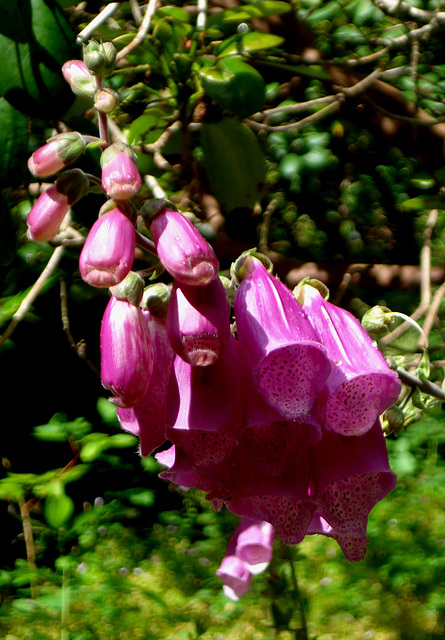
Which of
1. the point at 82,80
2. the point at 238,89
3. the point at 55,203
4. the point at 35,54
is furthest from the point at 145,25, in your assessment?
the point at 55,203

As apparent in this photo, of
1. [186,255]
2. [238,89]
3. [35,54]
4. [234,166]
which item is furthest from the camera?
[234,166]

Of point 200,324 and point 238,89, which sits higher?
point 200,324

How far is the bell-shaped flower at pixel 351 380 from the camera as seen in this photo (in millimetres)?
573

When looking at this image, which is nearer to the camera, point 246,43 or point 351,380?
point 351,380

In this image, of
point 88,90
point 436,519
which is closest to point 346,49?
point 436,519

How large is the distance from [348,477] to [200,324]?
0.58 feet

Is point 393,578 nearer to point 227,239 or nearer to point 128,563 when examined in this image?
point 128,563

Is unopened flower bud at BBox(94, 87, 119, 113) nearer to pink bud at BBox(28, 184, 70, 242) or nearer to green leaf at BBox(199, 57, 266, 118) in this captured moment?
pink bud at BBox(28, 184, 70, 242)

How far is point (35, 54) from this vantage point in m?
0.91

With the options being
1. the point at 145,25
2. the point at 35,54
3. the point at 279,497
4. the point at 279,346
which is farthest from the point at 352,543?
the point at 145,25

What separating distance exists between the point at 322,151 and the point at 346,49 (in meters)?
0.32

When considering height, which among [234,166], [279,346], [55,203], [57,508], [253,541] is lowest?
[57,508]

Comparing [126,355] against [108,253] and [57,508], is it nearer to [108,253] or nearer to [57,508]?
[108,253]

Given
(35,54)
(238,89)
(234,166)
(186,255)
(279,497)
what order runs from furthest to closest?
1. (234,166)
2. (238,89)
3. (35,54)
4. (279,497)
5. (186,255)
